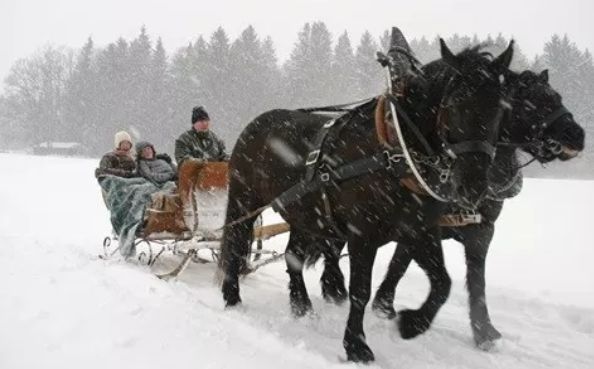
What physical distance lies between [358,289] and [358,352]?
0.45 metres

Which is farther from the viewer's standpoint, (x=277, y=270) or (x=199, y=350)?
(x=277, y=270)

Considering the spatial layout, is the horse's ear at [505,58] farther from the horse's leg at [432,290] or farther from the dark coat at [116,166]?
the dark coat at [116,166]

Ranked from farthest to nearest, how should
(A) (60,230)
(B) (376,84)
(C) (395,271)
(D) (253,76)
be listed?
(B) (376,84) < (D) (253,76) < (A) (60,230) < (C) (395,271)

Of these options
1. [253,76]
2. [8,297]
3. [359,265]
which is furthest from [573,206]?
[253,76]

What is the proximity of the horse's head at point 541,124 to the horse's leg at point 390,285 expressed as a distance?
56.0 inches

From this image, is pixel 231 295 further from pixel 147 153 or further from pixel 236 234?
pixel 147 153

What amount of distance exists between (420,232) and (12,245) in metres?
6.46

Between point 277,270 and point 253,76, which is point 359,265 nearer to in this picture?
point 277,270

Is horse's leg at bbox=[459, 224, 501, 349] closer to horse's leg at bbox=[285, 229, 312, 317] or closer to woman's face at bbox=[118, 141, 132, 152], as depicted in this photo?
horse's leg at bbox=[285, 229, 312, 317]

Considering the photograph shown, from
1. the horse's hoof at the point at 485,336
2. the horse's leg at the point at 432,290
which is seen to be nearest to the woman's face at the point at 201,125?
the horse's leg at the point at 432,290

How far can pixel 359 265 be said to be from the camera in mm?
3906

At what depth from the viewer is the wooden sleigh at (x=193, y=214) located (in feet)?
21.5

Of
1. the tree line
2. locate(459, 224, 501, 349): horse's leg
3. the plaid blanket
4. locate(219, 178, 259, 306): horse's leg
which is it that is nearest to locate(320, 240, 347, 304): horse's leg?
locate(219, 178, 259, 306): horse's leg

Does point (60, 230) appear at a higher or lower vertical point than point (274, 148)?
lower
